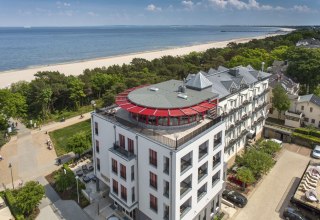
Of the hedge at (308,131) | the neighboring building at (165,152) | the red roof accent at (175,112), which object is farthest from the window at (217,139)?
the hedge at (308,131)

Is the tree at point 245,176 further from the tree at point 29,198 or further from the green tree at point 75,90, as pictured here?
the green tree at point 75,90

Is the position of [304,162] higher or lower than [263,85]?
lower

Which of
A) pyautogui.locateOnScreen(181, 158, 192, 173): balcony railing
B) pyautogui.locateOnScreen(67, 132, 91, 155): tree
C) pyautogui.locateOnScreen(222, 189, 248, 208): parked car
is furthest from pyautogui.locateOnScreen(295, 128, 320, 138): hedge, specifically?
pyautogui.locateOnScreen(67, 132, 91, 155): tree

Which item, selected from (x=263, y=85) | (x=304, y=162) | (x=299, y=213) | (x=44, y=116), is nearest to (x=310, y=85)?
(x=263, y=85)

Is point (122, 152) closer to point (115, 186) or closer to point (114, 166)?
point (114, 166)

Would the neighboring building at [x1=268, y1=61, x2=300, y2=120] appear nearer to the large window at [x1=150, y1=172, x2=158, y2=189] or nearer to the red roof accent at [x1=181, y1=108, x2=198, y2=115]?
the red roof accent at [x1=181, y1=108, x2=198, y2=115]

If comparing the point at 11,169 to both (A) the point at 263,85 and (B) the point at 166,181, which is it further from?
(A) the point at 263,85
